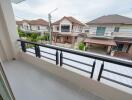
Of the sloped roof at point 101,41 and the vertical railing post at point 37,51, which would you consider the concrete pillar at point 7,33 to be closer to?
the vertical railing post at point 37,51

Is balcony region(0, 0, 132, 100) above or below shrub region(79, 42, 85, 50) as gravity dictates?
below

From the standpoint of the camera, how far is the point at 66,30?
2111 mm

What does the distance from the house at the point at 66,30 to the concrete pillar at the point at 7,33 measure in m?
1.15

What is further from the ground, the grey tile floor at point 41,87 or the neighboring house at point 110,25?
the neighboring house at point 110,25

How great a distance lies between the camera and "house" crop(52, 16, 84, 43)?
1766mm

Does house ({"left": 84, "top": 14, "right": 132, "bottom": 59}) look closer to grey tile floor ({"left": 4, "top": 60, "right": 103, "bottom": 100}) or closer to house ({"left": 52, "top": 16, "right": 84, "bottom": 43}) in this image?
house ({"left": 52, "top": 16, "right": 84, "bottom": 43})

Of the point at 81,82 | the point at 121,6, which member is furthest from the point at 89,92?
the point at 121,6

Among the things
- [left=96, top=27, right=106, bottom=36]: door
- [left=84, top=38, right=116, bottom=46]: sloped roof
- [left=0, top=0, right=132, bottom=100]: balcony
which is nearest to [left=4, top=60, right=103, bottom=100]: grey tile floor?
[left=0, top=0, right=132, bottom=100]: balcony

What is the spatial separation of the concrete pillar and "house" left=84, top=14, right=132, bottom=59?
6.71ft

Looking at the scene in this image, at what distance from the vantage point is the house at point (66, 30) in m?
1.77

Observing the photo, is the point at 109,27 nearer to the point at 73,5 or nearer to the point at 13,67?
the point at 73,5

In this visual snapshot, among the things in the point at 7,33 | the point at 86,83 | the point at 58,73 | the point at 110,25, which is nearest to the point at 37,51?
the point at 58,73

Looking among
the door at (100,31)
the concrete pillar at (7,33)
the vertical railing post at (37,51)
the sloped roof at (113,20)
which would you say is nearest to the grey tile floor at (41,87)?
the vertical railing post at (37,51)

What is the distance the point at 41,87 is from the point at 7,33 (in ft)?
5.71
